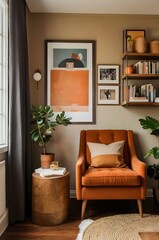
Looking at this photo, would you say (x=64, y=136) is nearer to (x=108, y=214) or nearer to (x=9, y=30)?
(x=108, y=214)

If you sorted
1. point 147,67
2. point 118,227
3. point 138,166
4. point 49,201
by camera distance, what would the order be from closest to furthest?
point 118,227, point 49,201, point 138,166, point 147,67

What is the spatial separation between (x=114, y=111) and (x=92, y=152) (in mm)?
752

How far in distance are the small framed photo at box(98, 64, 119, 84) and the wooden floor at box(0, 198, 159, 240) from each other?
5.54 feet

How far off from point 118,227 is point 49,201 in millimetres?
754

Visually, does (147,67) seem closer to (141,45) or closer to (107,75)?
(141,45)

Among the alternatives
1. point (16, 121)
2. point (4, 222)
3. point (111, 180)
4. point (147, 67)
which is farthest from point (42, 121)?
point (147, 67)

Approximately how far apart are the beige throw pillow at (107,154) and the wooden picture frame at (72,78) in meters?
0.52

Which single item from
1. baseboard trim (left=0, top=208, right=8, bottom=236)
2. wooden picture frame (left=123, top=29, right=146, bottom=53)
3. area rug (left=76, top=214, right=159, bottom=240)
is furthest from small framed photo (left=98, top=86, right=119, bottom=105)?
baseboard trim (left=0, top=208, right=8, bottom=236)

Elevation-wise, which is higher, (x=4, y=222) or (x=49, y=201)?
(x=49, y=201)

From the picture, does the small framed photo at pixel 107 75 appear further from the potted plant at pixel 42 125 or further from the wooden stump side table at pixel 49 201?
the wooden stump side table at pixel 49 201

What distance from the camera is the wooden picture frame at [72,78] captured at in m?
3.80

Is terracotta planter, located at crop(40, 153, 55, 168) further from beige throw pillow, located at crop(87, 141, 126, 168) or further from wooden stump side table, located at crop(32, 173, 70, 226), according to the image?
beige throw pillow, located at crop(87, 141, 126, 168)

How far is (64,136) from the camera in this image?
3.83 m

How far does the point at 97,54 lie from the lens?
3840 millimetres
